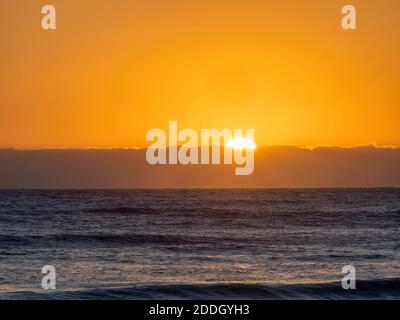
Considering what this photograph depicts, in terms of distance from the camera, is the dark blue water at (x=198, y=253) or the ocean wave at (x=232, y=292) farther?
the dark blue water at (x=198, y=253)

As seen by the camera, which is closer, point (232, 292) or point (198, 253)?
point (232, 292)

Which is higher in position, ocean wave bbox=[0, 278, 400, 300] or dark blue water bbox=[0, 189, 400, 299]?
dark blue water bbox=[0, 189, 400, 299]

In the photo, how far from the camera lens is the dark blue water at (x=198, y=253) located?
2294cm

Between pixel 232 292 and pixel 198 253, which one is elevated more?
pixel 198 253

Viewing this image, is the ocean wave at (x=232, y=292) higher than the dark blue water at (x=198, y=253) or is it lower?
lower

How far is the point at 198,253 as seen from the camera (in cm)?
3388

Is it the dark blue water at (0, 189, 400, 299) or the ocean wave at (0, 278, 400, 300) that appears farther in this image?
the dark blue water at (0, 189, 400, 299)

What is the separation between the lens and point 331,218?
57188 mm

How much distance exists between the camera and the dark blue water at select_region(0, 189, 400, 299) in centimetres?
2294
